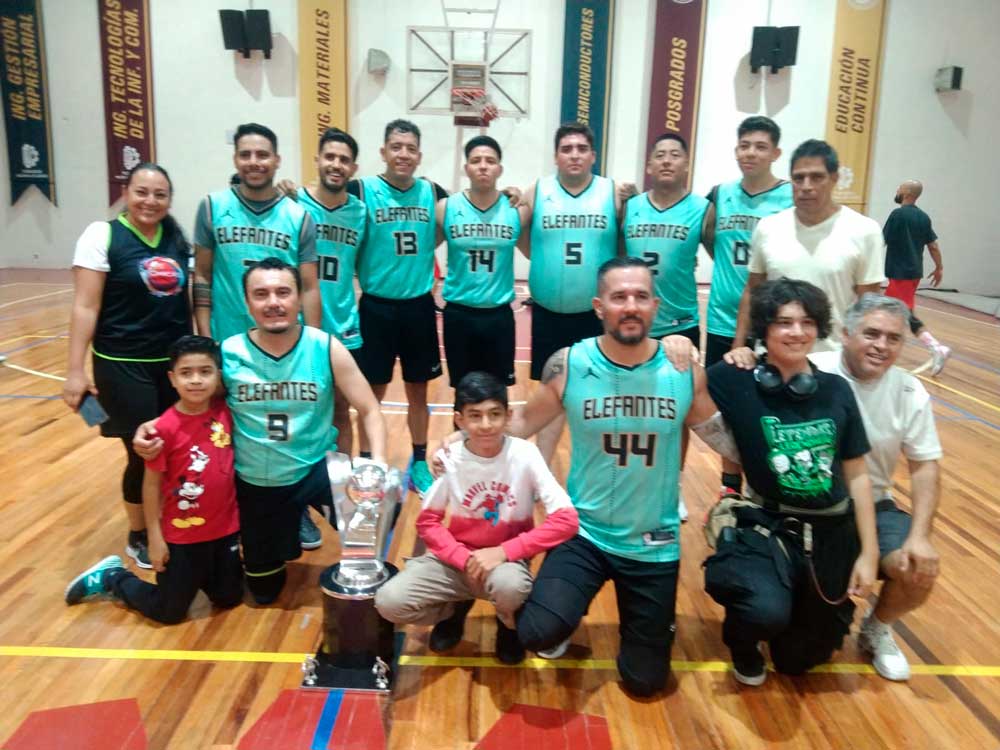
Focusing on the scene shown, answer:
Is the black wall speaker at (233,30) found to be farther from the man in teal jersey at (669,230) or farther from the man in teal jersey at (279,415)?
the man in teal jersey at (279,415)

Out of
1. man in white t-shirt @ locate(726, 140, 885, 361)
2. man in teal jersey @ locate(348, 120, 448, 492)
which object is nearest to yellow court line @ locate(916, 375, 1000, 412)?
man in white t-shirt @ locate(726, 140, 885, 361)

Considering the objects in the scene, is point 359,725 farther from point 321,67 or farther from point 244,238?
point 321,67

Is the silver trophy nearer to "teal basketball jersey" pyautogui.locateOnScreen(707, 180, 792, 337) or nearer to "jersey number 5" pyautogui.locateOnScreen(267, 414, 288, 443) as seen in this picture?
"jersey number 5" pyautogui.locateOnScreen(267, 414, 288, 443)

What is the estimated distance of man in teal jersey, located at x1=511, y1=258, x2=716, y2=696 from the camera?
8.70 ft

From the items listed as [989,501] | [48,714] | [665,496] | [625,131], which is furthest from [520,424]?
[625,131]

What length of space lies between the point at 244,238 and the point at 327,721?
2189 millimetres

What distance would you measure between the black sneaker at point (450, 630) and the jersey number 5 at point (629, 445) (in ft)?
2.69

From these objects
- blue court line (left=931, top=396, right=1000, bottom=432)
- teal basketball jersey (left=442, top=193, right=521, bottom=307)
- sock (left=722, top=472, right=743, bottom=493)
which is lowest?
blue court line (left=931, top=396, right=1000, bottom=432)

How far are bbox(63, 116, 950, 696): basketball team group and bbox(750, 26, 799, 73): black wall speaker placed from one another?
1008 centimetres

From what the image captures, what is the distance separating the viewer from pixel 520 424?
9.48 feet

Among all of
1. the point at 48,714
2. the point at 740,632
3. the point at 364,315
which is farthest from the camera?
the point at 364,315

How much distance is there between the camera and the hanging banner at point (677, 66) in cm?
1264

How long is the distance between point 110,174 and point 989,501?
13844mm

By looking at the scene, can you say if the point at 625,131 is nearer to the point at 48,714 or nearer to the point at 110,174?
the point at 110,174
